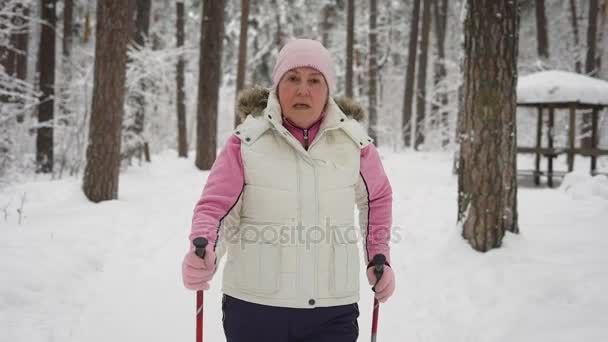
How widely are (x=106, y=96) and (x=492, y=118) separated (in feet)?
19.9

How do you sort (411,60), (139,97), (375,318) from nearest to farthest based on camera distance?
(375,318) < (139,97) < (411,60)

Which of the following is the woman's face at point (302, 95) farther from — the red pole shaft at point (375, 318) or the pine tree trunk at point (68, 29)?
the pine tree trunk at point (68, 29)

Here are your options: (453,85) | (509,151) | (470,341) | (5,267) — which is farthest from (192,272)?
(453,85)

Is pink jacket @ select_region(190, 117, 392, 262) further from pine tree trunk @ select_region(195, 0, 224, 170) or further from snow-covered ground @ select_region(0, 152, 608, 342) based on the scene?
pine tree trunk @ select_region(195, 0, 224, 170)

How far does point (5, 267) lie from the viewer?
395 centimetres

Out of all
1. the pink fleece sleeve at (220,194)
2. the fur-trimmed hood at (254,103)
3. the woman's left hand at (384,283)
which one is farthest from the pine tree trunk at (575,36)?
the pink fleece sleeve at (220,194)

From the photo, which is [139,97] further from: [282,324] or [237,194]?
[282,324]

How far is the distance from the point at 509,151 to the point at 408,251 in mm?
1700

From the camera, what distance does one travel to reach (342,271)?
6.76ft

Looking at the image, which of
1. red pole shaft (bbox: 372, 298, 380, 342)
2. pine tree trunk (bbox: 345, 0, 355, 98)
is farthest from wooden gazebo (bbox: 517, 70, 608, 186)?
red pole shaft (bbox: 372, 298, 380, 342)

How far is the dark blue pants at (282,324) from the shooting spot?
78.2 inches

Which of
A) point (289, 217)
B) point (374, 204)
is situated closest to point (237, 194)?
point (289, 217)

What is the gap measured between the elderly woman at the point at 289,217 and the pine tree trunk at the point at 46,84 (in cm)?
1310

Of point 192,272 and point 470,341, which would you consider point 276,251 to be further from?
point 470,341
